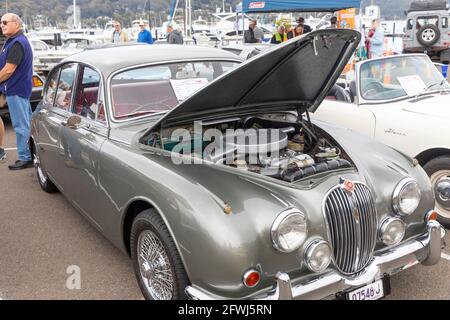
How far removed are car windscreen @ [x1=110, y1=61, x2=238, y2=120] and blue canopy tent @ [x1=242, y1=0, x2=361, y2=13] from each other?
983cm

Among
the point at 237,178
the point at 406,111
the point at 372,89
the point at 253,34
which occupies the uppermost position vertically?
the point at 253,34

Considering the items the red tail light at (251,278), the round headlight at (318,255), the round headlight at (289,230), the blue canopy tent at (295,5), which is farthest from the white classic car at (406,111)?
the blue canopy tent at (295,5)

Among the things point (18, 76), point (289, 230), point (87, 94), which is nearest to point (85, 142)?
point (87, 94)

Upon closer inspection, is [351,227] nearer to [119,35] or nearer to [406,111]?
[406,111]

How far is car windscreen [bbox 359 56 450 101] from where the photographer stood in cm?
487

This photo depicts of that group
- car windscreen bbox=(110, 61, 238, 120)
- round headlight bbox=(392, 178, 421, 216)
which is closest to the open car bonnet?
car windscreen bbox=(110, 61, 238, 120)

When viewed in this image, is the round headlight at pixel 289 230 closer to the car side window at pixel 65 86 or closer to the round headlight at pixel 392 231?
the round headlight at pixel 392 231

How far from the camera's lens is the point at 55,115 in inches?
175

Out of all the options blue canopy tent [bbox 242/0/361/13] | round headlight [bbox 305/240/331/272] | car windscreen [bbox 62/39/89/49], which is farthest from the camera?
car windscreen [bbox 62/39/89/49]

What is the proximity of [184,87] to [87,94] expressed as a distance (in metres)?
0.85

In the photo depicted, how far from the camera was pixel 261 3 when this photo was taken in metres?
13.4

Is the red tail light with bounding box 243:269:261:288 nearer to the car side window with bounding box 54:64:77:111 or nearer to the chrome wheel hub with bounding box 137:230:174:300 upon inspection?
the chrome wheel hub with bounding box 137:230:174:300
